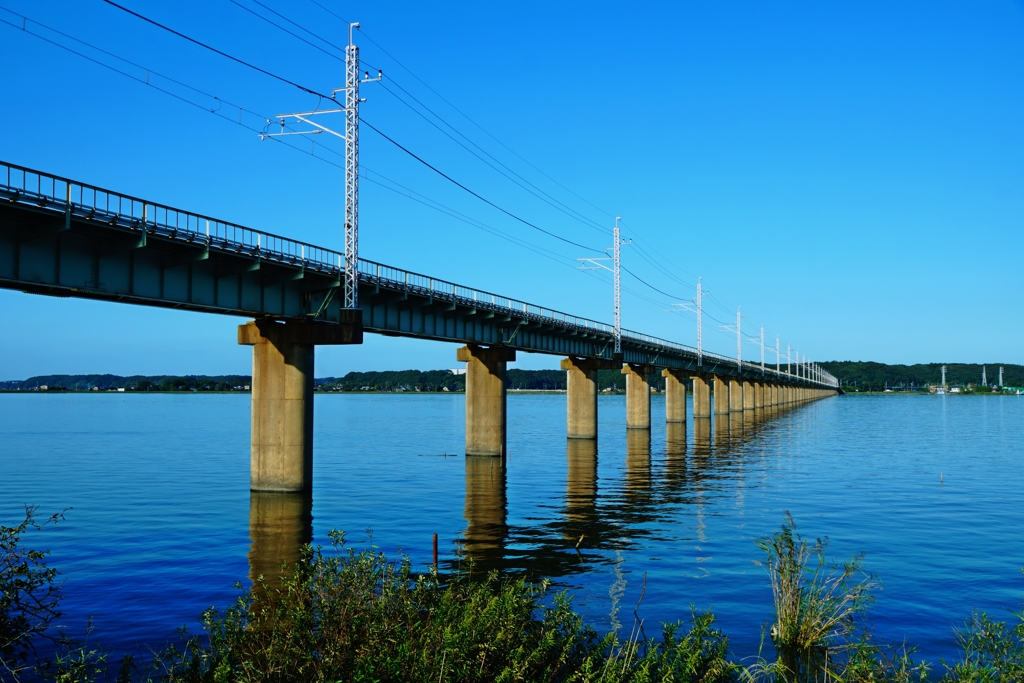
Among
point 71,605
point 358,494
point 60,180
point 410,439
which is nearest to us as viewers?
point 71,605

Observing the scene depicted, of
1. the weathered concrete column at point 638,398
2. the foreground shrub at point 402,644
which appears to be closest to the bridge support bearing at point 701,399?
the weathered concrete column at point 638,398

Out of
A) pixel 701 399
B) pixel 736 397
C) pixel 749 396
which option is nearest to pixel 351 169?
pixel 701 399

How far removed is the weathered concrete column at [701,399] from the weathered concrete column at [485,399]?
217 ft

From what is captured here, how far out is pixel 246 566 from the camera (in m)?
25.7

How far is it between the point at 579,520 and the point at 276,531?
11.8m

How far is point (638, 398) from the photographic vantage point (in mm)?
95750

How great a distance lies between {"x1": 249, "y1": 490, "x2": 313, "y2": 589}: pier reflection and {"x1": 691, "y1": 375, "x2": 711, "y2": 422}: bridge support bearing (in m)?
90.3

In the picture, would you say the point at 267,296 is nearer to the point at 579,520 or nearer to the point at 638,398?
the point at 579,520

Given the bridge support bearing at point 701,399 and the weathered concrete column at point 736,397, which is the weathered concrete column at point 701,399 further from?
the weathered concrete column at point 736,397

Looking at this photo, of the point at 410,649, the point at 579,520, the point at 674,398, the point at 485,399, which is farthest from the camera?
the point at 674,398

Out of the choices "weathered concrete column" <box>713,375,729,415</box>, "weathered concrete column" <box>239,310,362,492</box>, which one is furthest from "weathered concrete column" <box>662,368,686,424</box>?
"weathered concrete column" <box>239,310,362,492</box>

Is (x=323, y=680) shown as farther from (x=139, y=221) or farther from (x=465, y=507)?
(x=465, y=507)

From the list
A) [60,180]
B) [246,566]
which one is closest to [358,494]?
[246,566]

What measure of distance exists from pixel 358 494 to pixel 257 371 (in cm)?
810
